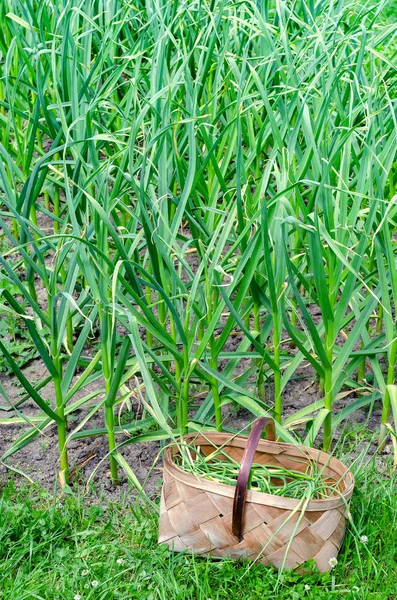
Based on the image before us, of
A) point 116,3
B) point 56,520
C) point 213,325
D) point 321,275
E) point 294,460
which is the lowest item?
point 56,520

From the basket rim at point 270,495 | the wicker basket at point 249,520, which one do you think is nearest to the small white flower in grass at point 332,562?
the wicker basket at point 249,520

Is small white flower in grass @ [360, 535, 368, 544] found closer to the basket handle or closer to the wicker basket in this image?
the wicker basket

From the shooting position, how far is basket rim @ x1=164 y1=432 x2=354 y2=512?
6.33 feet

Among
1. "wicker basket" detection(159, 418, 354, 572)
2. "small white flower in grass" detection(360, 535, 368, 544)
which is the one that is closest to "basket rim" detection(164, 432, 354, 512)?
"wicker basket" detection(159, 418, 354, 572)

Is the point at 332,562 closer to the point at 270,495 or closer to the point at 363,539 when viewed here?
the point at 363,539

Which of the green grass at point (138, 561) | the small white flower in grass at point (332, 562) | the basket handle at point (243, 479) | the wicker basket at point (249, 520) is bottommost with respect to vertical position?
the green grass at point (138, 561)

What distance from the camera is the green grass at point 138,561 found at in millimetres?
1954

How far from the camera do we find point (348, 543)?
2.09 meters

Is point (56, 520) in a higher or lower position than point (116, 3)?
lower

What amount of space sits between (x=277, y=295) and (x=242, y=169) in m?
0.36

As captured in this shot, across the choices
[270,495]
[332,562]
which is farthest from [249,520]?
[332,562]

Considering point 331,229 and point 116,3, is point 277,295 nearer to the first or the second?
point 331,229

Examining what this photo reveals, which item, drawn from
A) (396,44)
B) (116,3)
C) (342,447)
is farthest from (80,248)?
(396,44)

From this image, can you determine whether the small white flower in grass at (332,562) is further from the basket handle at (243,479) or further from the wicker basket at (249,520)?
the basket handle at (243,479)
